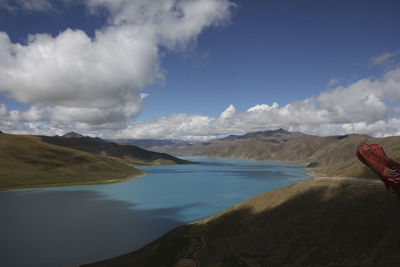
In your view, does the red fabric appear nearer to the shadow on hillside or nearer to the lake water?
the shadow on hillside

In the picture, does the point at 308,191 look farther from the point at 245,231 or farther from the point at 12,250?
the point at 12,250

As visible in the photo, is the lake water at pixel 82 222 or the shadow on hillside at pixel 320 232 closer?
the shadow on hillside at pixel 320 232

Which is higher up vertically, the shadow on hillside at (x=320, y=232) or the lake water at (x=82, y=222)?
the shadow on hillside at (x=320, y=232)

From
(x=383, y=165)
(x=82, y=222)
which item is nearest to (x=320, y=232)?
(x=383, y=165)

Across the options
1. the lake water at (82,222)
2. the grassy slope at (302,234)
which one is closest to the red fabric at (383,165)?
the grassy slope at (302,234)

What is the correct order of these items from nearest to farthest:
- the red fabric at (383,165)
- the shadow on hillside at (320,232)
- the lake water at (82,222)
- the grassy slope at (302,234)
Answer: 1. the red fabric at (383,165)
2. the shadow on hillside at (320,232)
3. the grassy slope at (302,234)
4. the lake water at (82,222)

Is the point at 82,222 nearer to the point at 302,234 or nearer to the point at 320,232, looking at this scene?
the point at 302,234

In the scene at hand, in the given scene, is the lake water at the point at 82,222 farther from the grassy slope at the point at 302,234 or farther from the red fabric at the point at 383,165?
the red fabric at the point at 383,165

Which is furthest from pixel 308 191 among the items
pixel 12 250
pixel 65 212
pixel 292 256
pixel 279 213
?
pixel 65 212

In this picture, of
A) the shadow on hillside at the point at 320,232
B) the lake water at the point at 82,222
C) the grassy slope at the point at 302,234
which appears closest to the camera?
the shadow on hillside at the point at 320,232
